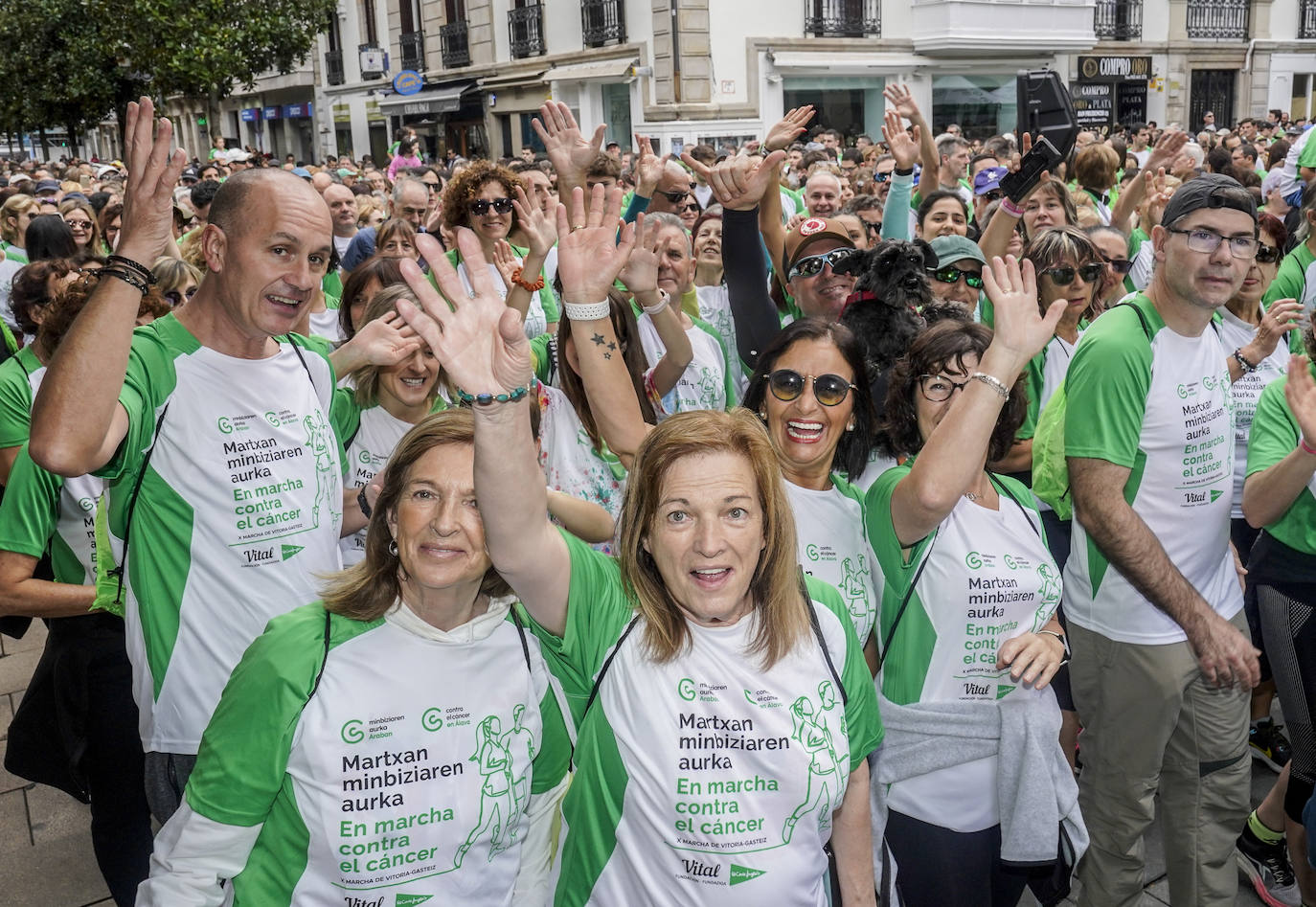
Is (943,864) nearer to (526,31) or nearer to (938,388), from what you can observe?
(938,388)

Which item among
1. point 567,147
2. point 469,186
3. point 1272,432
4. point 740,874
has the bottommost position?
point 740,874

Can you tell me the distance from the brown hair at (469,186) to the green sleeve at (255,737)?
3694 mm

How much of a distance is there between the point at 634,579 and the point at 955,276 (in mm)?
2568

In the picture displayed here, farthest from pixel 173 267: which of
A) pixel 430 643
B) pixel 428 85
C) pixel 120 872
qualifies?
pixel 428 85

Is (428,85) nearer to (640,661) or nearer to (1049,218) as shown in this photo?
(1049,218)

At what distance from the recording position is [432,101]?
98.8 feet

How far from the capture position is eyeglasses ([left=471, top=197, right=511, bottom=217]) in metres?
5.48

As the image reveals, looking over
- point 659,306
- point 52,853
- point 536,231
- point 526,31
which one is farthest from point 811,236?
point 526,31

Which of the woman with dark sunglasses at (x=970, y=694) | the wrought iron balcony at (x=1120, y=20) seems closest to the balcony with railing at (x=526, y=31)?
the wrought iron balcony at (x=1120, y=20)

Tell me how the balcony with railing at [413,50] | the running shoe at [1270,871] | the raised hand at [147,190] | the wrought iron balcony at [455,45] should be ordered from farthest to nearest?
the balcony with railing at [413,50], the wrought iron balcony at [455,45], the running shoe at [1270,871], the raised hand at [147,190]

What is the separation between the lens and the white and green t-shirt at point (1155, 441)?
10.4 feet

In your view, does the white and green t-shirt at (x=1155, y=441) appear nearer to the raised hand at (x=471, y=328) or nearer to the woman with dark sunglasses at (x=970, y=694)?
the woman with dark sunglasses at (x=970, y=694)

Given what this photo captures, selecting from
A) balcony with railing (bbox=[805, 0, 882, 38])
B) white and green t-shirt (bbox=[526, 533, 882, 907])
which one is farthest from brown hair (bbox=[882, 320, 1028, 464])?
balcony with railing (bbox=[805, 0, 882, 38])

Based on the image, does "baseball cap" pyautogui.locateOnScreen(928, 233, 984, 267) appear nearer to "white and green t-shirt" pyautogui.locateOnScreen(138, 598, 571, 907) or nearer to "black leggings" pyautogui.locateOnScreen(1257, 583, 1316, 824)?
"black leggings" pyautogui.locateOnScreen(1257, 583, 1316, 824)
